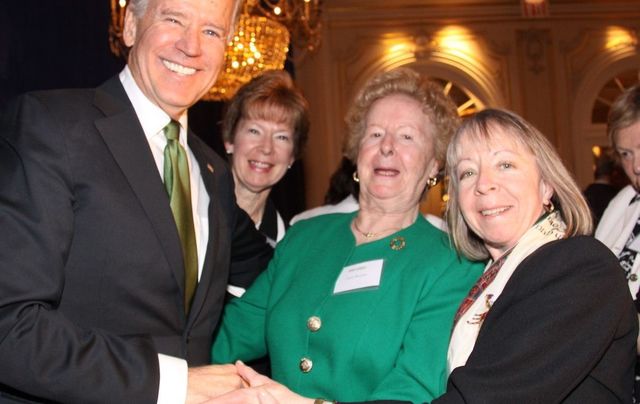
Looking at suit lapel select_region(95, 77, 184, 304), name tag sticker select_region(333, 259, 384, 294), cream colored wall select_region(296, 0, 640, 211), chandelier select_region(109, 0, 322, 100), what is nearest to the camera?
suit lapel select_region(95, 77, 184, 304)

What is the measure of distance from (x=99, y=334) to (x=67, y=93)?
579mm

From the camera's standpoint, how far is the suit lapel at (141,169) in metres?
1.69

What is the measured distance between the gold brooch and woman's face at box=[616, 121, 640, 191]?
50.4 inches

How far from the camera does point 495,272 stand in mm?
1934

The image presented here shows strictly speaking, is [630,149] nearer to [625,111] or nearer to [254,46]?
[625,111]

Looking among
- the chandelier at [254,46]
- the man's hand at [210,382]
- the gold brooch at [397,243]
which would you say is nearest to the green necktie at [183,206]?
the man's hand at [210,382]

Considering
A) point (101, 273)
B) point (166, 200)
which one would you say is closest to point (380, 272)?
point (166, 200)

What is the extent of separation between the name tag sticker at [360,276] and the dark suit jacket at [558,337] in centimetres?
47

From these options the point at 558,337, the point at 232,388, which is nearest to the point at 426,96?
the point at 558,337

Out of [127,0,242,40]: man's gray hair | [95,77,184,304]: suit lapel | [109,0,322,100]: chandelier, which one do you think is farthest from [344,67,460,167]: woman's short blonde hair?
[109,0,322,100]: chandelier

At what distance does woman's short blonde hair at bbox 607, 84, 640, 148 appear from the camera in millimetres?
2939

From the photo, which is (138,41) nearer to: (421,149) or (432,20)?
(421,149)

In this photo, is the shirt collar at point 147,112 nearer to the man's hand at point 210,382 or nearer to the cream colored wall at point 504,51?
the man's hand at point 210,382

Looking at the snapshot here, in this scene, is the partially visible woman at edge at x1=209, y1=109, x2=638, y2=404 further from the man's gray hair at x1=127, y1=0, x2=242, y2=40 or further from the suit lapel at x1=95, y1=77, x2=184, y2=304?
the man's gray hair at x1=127, y1=0, x2=242, y2=40
